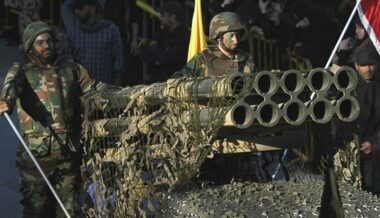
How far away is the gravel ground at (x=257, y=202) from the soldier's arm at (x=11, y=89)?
166cm

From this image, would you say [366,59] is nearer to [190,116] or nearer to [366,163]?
[366,163]

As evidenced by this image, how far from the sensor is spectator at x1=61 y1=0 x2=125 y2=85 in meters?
9.85

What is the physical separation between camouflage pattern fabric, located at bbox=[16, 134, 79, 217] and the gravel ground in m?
1.66

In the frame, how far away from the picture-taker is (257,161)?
7.17 m

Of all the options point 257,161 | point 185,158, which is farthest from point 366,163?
point 185,158

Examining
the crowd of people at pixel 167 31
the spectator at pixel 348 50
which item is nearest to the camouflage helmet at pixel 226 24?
the crowd of people at pixel 167 31

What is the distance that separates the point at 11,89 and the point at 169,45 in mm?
2928

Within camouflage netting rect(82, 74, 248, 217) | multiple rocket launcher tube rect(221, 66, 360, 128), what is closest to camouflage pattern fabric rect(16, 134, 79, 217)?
camouflage netting rect(82, 74, 248, 217)

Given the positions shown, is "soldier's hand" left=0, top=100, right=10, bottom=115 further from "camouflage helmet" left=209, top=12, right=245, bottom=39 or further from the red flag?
the red flag

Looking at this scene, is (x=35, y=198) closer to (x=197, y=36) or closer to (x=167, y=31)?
(x=197, y=36)

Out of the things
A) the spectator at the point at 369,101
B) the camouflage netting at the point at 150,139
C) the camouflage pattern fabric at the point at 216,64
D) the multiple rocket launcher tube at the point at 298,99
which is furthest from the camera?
the spectator at the point at 369,101

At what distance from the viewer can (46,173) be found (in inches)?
302

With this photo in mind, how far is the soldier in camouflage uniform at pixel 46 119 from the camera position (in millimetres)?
7613

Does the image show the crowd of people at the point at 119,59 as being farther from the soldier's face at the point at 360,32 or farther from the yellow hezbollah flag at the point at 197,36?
the yellow hezbollah flag at the point at 197,36
